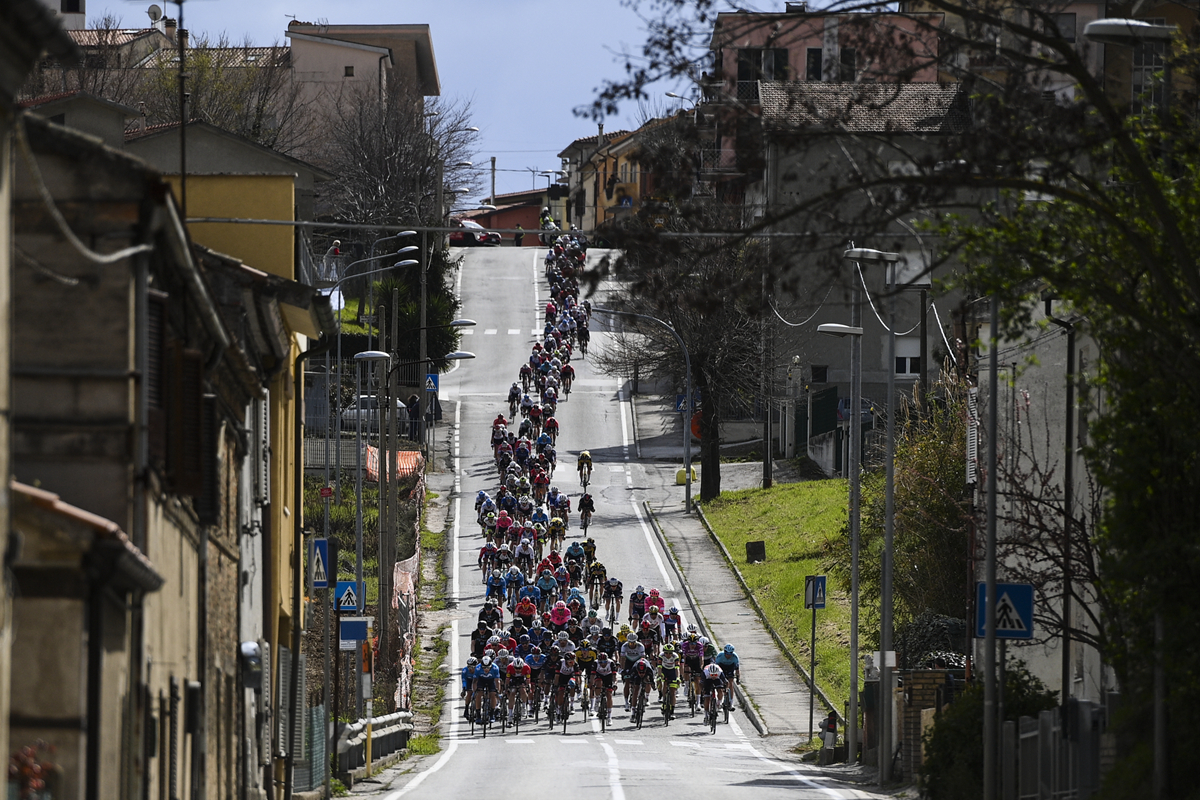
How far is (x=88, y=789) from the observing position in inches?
423

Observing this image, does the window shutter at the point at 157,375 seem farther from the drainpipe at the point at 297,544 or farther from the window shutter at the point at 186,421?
the drainpipe at the point at 297,544

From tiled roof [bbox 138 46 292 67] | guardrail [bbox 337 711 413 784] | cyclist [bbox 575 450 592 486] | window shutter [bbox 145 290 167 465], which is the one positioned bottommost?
guardrail [bbox 337 711 413 784]

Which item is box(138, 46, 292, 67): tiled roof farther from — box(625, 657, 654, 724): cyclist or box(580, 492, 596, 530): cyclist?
box(625, 657, 654, 724): cyclist

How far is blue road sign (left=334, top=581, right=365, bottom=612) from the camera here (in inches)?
1003

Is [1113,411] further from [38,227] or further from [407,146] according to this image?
[407,146]

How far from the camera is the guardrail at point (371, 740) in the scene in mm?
24431

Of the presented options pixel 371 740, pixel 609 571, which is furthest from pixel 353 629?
pixel 609 571

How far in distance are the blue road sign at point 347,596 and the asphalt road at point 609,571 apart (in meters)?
2.47

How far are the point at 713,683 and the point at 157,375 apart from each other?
20.1m

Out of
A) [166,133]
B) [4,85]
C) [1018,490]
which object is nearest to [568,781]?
[1018,490]

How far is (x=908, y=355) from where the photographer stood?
6712 cm

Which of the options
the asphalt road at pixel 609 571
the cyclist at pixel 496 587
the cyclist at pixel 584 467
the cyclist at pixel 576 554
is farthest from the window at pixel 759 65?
the cyclist at pixel 584 467

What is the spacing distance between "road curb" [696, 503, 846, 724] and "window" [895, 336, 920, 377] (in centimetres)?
1471

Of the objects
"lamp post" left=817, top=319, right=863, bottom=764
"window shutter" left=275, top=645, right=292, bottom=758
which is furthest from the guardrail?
"lamp post" left=817, top=319, right=863, bottom=764
